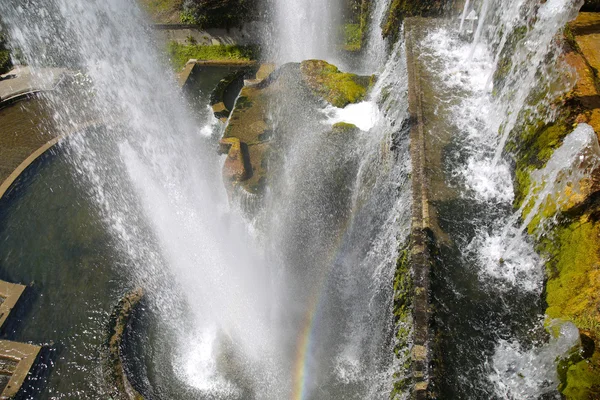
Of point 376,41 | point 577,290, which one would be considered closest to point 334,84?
point 376,41

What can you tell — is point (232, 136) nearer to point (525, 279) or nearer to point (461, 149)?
point (461, 149)

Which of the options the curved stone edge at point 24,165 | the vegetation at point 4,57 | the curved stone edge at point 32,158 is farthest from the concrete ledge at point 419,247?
the vegetation at point 4,57

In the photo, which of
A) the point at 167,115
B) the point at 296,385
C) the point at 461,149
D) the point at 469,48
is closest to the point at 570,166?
the point at 461,149

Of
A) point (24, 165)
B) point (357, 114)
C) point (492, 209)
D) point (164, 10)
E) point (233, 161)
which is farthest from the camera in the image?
point (164, 10)

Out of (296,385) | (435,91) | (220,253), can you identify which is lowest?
(296,385)

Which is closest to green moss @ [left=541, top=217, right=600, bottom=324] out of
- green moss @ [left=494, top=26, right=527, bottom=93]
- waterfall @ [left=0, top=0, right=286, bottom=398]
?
green moss @ [left=494, top=26, right=527, bottom=93]

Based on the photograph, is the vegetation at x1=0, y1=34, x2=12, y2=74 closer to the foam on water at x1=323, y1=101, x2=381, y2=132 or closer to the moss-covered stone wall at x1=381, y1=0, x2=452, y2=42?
the foam on water at x1=323, y1=101, x2=381, y2=132

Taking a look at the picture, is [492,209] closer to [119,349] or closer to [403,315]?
[403,315]
